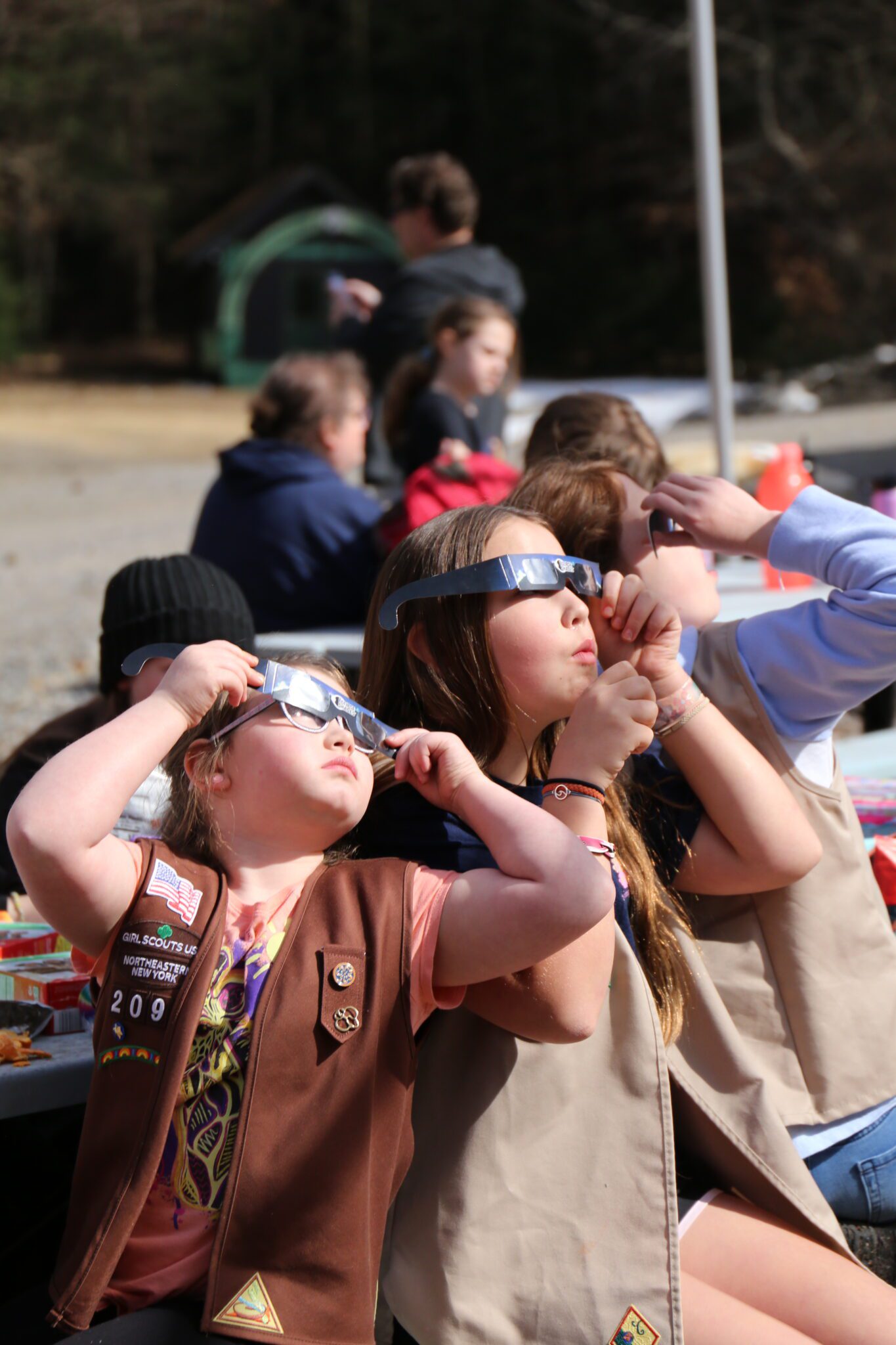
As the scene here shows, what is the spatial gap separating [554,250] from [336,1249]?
33249 mm

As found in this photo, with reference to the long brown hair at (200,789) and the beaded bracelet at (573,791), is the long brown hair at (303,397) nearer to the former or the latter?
the long brown hair at (200,789)

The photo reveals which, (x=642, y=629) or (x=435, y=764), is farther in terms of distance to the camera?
(x=642, y=629)

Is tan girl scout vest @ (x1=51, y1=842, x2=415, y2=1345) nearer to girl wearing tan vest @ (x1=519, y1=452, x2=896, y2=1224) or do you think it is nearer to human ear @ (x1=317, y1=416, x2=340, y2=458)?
girl wearing tan vest @ (x1=519, y1=452, x2=896, y2=1224)

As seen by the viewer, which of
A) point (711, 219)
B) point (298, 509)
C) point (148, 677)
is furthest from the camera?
point (711, 219)

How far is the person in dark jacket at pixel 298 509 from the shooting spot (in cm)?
482

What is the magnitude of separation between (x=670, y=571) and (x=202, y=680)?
89cm

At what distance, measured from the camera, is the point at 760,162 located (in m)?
29.2

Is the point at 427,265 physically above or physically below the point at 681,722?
above

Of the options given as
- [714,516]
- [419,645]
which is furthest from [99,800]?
[714,516]

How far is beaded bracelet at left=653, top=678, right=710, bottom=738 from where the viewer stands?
201cm

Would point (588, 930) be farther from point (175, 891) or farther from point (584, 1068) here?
point (175, 891)

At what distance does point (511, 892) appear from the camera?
5.70ft

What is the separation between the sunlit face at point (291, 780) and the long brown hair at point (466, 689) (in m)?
0.20

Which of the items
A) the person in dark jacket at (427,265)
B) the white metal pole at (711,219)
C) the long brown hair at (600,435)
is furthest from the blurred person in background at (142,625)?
the person in dark jacket at (427,265)
